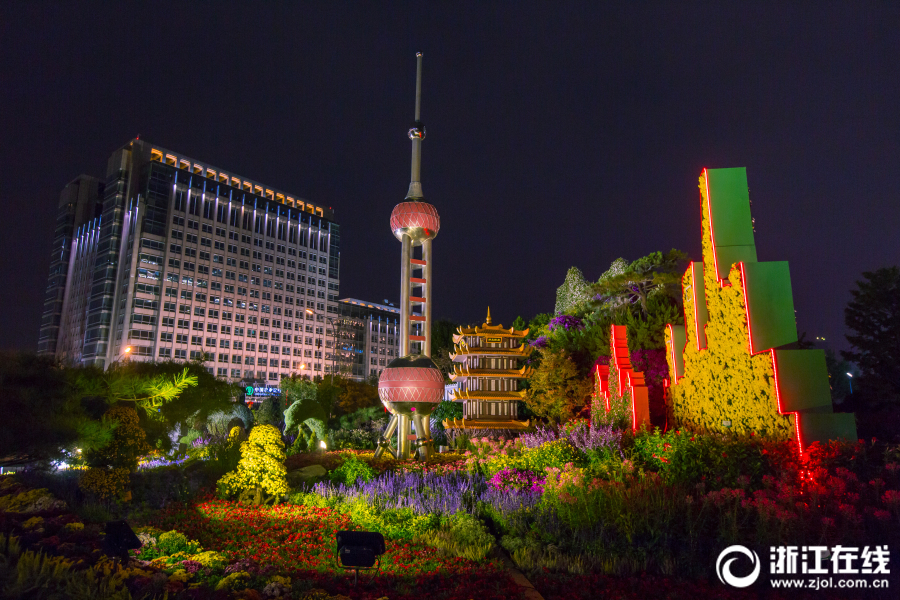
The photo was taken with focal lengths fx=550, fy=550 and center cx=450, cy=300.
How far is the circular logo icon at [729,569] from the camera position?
5.75 meters

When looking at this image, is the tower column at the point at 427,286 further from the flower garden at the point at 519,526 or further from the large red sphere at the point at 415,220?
the flower garden at the point at 519,526

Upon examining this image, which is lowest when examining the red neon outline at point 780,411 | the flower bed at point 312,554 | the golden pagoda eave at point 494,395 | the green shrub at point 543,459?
the flower bed at point 312,554

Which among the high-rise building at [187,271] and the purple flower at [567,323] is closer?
the purple flower at [567,323]

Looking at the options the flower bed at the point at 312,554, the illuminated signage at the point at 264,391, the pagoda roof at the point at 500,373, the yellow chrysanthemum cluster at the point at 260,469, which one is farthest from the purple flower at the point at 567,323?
the illuminated signage at the point at 264,391

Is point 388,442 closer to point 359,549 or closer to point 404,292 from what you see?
point 404,292

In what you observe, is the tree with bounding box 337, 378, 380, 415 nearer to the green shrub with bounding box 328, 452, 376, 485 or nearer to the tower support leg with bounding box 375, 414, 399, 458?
the tower support leg with bounding box 375, 414, 399, 458

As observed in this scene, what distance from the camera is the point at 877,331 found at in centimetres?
1803

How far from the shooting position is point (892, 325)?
17609 millimetres

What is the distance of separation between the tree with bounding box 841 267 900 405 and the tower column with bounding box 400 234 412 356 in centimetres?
1413

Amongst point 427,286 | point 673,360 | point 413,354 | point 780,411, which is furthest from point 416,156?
point 780,411

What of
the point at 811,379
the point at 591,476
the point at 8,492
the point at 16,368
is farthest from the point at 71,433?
the point at 811,379

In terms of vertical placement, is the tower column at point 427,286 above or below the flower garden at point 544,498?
above

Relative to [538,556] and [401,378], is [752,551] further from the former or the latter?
[401,378]

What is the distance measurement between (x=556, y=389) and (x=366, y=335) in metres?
90.3
